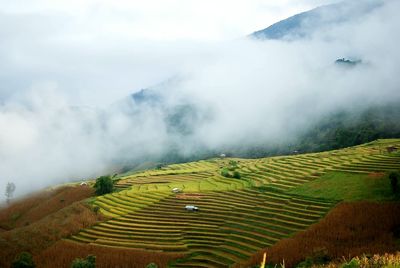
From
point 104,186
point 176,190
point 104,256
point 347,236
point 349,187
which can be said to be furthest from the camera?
point 104,186

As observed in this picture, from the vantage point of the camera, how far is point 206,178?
87.2 m

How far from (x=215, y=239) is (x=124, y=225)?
15.3 meters

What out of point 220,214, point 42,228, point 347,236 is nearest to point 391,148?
point 220,214

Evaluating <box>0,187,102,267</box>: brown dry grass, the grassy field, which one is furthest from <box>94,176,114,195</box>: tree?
the grassy field

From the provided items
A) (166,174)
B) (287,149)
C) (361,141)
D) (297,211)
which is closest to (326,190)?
(297,211)

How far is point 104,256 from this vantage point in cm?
4206

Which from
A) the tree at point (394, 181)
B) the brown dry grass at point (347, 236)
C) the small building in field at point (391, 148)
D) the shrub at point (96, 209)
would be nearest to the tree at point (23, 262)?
the brown dry grass at point (347, 236)

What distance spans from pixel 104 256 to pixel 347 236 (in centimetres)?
2625

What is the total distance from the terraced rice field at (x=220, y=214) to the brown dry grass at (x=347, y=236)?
128 inches

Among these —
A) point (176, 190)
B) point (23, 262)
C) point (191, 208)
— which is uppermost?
point (23, 262)

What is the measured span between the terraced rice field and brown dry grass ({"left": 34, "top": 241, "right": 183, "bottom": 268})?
197cm

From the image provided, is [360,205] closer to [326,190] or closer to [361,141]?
[326,190]

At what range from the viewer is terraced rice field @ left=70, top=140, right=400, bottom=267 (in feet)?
148

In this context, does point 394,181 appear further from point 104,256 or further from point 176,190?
point 104,256
